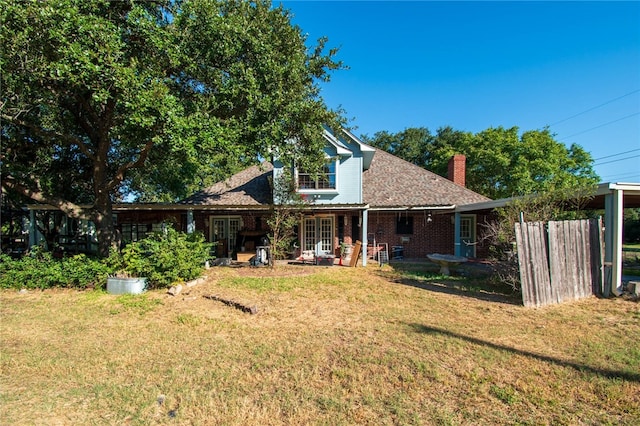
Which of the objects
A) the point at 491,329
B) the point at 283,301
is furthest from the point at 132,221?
the point at 491,329

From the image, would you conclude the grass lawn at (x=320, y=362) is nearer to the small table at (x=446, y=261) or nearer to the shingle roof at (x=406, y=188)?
the small table at (x=446, y=261)

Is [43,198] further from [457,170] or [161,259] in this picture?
[457,170]

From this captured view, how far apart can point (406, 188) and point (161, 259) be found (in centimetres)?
1235

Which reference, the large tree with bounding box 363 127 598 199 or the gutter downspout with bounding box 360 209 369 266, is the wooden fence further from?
the large tree with bounding box 363 127 598 199

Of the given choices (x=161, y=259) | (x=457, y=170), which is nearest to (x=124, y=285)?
(x=161, y=259)

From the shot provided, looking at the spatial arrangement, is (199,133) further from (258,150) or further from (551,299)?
(551,299)

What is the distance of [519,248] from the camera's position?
708 cm

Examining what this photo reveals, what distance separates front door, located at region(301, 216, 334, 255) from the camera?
15875 millimetres

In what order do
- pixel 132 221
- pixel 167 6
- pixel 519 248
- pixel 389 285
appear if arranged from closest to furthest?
1. pixel 519 248
2. pixel 167 6
3. pixel 389 285
4. pixel 132 221

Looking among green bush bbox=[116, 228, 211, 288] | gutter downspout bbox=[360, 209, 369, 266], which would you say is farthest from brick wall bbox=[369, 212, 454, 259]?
green bush bbox=[116, 228, 211, 288]

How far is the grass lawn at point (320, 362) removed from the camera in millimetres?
3303

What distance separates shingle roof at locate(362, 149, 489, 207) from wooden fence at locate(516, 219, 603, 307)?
6651mm

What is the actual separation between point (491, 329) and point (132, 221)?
17.4m

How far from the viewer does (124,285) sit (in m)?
8.76
